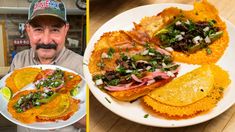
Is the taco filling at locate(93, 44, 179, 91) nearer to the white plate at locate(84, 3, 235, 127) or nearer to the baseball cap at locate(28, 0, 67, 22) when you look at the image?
the white plate at locate(84, 3, 235, 127)

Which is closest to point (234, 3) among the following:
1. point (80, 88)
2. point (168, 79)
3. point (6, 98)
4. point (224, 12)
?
point (224, 12)

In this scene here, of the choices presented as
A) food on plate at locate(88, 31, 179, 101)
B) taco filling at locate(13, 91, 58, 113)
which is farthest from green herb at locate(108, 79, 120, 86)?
taco filling at locate(13, 91, 58, 113)

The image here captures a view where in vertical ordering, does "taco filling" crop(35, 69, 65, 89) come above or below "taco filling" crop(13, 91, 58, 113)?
above

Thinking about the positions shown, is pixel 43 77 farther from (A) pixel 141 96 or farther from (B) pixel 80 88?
(A) pixel 141 96

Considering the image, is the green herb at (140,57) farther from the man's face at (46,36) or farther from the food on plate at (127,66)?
the man's face at (46,36)

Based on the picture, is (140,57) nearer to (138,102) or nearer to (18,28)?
(138,102)
